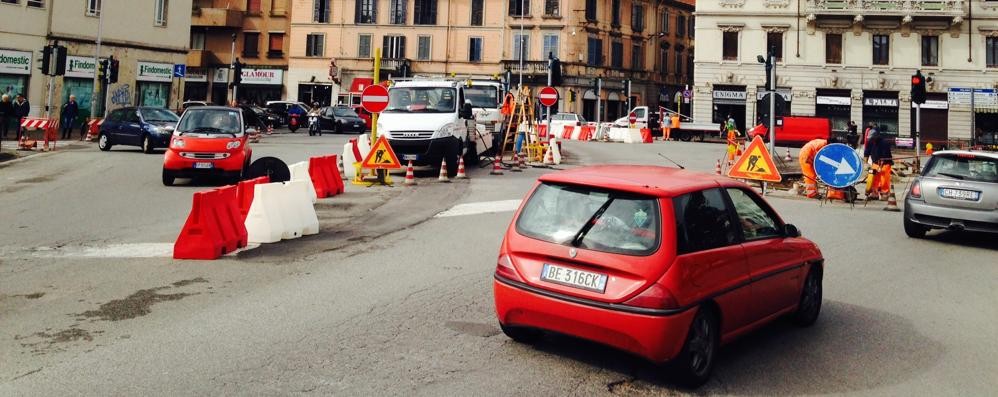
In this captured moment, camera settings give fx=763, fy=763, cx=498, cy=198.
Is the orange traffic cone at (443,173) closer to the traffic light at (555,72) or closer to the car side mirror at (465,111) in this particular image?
the car side mirror at (465,111)

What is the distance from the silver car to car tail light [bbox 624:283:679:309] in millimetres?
8333

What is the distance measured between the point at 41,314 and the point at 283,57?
57145 millimetres

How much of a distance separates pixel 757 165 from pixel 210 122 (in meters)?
11.7

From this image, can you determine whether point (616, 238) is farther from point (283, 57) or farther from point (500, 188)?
point (283, 57)

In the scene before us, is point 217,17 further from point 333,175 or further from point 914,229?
point 914,229

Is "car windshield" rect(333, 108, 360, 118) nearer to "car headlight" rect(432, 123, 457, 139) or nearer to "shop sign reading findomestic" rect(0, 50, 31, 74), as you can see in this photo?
"shop sign reading findomestic" rect(0, 50, 31, 74)

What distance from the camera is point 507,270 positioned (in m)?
5.27

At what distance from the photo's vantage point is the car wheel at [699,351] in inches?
186

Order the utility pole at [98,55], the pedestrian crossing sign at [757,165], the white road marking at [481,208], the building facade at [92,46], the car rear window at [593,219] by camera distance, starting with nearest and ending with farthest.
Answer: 1. the car rear window at [593,219]
2. the white road marking at [481,208]
3. the pedestrian crossing sign at [757,165]
4. the utility pole at [98,55]
5. the building facade at [92,46]

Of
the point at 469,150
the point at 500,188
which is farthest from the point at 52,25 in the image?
the point at 500,188

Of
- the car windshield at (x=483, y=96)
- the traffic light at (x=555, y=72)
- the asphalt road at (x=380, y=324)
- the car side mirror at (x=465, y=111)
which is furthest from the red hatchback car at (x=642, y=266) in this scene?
the car windshield at (x=483, y=96)

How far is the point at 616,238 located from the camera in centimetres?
489

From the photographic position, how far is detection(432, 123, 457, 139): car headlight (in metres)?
17.8

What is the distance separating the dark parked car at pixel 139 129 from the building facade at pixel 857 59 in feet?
121
